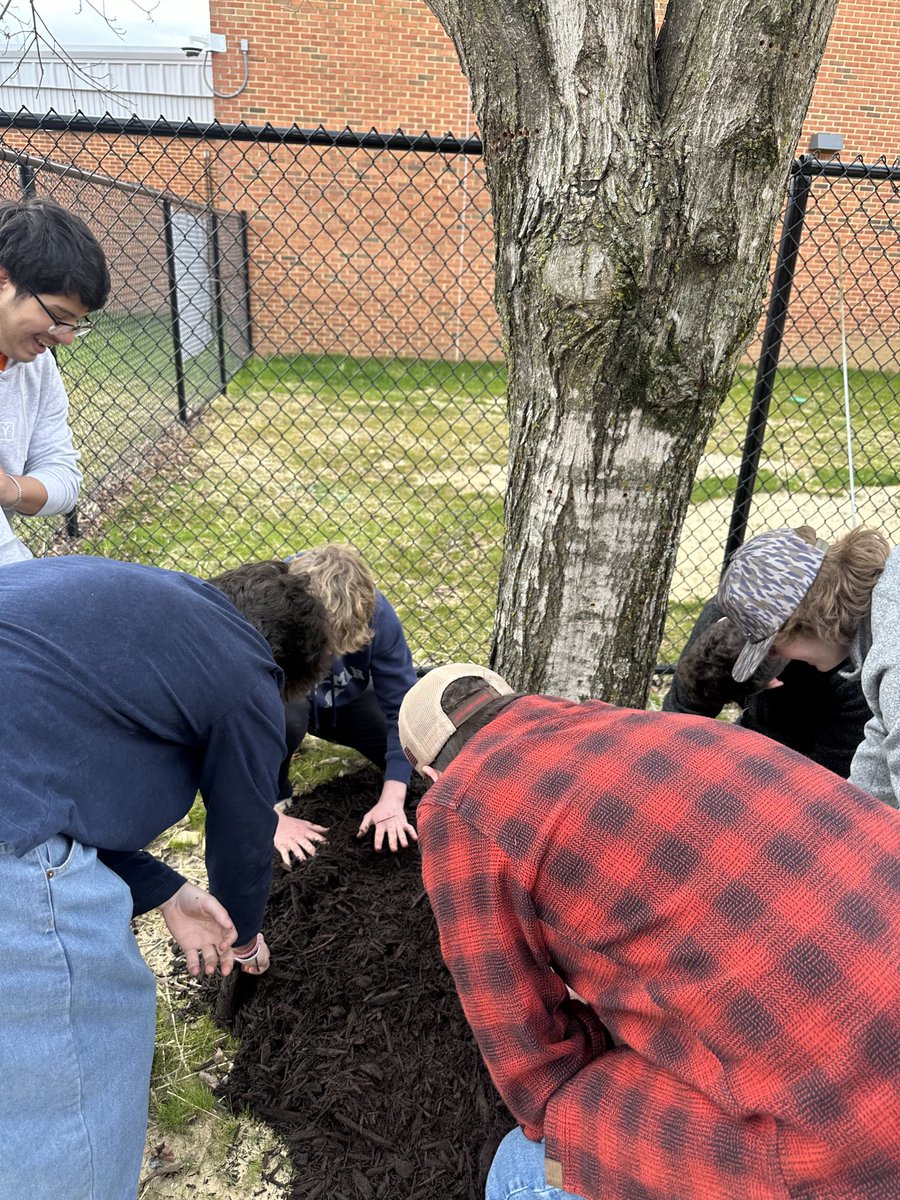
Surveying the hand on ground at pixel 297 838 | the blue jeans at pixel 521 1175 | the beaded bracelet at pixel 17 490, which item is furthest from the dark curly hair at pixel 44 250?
the blue jeans at pixel 521 1175

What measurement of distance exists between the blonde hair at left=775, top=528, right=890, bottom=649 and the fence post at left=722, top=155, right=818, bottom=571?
1.18 m

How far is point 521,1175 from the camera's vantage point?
137 centimetres

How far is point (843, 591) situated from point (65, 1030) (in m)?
1.69

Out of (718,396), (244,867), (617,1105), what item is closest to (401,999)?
(244,867)

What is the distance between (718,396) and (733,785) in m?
1.10

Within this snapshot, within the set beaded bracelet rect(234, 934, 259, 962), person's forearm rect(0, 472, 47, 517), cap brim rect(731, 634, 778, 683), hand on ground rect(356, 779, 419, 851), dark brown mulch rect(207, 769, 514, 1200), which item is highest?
person's forearm rect(0, 472, 47, 517)

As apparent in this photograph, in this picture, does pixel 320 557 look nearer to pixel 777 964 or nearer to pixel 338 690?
pixel 338 690

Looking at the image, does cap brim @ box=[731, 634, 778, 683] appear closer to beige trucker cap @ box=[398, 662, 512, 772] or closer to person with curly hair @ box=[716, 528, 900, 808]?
person with curly hair @ box=[716, 528, 900, 808]

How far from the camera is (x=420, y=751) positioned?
136 cm

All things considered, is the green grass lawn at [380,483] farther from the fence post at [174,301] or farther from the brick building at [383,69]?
the brick building at [383,69]

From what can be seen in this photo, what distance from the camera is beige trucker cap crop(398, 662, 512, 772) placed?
134 centimetres

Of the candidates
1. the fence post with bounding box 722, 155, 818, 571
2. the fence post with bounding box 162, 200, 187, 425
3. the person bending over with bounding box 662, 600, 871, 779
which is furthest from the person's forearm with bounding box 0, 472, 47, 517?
the fence post with bounding box 162, 200, 187, 425

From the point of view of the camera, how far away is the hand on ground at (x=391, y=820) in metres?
2.59

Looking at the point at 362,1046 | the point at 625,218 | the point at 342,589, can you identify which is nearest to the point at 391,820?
the point at 362,1046
